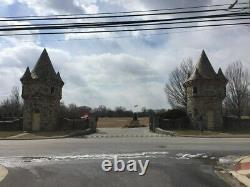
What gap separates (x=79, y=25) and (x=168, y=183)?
21.8 feet

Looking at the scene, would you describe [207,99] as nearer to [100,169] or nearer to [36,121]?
[36,121]

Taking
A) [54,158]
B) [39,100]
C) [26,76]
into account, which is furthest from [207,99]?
Result: [54,158]

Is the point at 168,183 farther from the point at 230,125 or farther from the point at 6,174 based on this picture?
the point at 230,125

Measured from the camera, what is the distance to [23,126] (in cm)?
4506

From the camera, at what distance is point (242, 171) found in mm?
13680

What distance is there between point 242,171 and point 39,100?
34191mm

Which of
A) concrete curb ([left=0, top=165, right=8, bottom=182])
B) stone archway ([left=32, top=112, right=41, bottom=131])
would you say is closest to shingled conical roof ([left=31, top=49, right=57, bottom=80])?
stone archway ([left=32, top=112, right=41, bottom=131])

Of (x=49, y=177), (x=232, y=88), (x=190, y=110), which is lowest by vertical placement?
(x=49, y=177)

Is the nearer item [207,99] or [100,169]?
[100,169]

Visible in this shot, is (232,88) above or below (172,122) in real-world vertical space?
above

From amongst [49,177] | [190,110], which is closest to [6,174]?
[49,177]

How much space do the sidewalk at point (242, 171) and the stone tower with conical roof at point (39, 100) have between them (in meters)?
31.1

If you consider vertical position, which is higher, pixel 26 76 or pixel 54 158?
pixel 26 76

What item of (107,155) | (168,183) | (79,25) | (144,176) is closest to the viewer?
(168,183)
